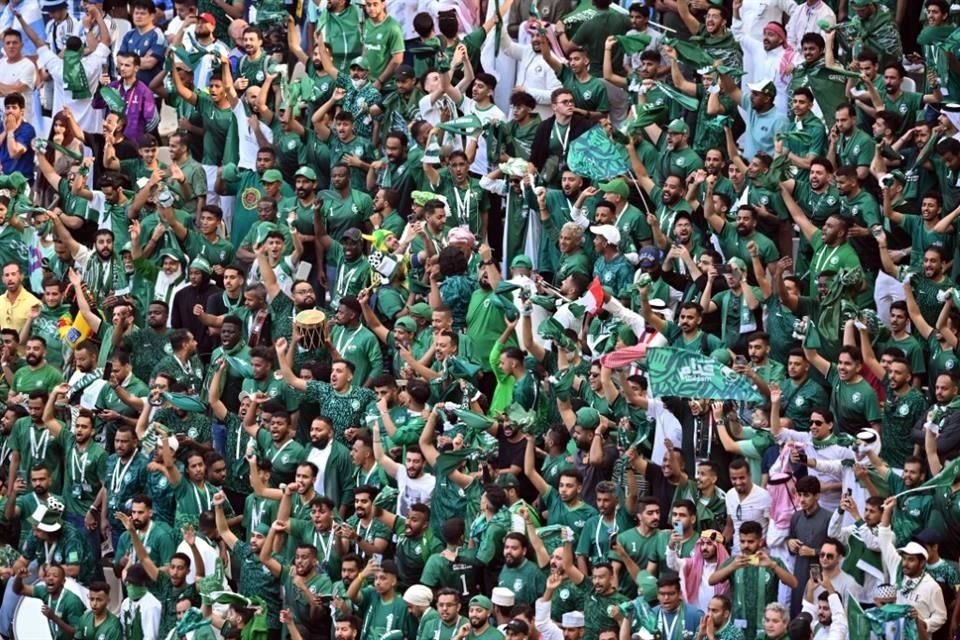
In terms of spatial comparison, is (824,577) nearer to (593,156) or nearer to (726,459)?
(726,459)

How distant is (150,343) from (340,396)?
2035mm

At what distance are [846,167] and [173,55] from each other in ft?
21.7

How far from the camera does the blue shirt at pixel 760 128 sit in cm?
2428

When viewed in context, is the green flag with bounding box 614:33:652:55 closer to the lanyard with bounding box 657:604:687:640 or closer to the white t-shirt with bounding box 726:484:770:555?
the white t-shirt with bounding box 726:484:770:555

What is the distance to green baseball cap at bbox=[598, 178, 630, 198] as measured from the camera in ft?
77.3

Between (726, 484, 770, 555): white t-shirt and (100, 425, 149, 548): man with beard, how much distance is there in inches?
185

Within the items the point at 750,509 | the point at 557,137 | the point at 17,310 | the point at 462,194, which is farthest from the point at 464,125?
the point at 750,509

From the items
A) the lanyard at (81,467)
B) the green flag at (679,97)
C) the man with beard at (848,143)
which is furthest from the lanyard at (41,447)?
the man with beard at (848,143)

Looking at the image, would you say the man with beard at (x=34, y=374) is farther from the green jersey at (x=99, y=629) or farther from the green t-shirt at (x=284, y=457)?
the green jersey at (x=99, y=629)

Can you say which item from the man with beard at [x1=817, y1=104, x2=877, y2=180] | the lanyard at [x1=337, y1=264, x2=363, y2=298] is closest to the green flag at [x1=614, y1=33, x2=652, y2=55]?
the man with beard at [x1=817, y1=104, x2=877, y2=180]

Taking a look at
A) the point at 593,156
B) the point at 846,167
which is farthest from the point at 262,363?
the point at 846,167

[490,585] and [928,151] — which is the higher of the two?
[928,151]

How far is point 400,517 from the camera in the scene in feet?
71.6

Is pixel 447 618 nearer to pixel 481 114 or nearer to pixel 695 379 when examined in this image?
pixel 695 379
